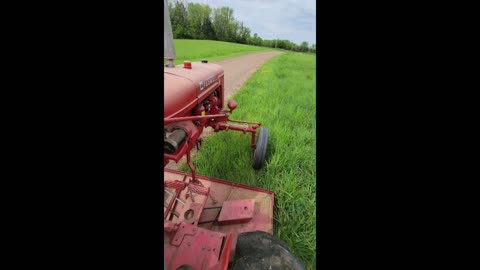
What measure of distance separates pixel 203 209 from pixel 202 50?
15451 millimetres

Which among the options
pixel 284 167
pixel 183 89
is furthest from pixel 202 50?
pixel 183 89

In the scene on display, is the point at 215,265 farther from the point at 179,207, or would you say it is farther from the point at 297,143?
the point at 297,143

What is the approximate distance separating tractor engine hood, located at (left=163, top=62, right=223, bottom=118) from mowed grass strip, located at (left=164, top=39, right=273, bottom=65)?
0.73 m

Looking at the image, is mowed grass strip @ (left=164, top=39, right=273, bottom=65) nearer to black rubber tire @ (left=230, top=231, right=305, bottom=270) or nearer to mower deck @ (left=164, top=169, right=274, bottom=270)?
mower deck @ (left=164, top=169, right=274, bottom=270)

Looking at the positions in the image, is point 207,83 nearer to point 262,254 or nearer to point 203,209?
point 203,209

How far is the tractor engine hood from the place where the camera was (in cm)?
184

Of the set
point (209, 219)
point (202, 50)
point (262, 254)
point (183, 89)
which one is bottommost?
point (209, 219)

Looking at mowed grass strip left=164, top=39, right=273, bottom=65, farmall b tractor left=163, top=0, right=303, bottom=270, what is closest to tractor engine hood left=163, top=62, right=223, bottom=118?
farmall b tractor left=163, top=0, right=303, bottom=270

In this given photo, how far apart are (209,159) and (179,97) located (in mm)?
1651

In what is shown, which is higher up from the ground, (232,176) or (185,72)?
(185,72)

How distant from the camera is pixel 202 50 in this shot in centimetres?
1664
